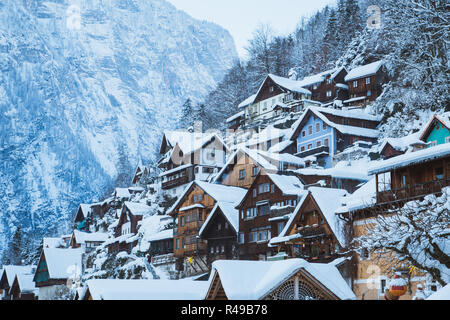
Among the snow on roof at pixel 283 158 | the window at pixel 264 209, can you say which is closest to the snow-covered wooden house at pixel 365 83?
the snow on roof at pixel 283 158

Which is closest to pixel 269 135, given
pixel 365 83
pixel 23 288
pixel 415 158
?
pixel 365 83

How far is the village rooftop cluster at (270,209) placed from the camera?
23.0 meters

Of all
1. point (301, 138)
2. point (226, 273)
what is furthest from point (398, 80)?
point (226, 273)

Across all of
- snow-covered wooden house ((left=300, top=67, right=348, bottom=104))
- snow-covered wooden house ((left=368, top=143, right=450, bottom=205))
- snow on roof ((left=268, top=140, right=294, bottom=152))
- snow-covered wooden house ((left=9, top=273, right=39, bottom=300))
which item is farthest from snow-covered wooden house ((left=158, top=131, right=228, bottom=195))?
snow-covered wooden house ((left=368, top=143, right=450, bottom=205))

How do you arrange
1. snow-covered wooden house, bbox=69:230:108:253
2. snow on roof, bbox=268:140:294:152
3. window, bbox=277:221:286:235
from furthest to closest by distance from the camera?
snow-covered wooden house, bbox=69:230:108:253
snow on roof, bbox=268:140:294:152
window, bbox=277:221:286:235

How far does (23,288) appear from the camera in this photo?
7675cm

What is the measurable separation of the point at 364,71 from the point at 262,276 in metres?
56.5

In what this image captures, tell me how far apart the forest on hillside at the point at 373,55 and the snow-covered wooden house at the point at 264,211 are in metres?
17.2

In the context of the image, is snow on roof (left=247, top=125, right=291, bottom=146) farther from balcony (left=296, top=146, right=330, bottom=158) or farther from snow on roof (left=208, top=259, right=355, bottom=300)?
snow on roof (left=208, top=259, right=355, bottom=300)

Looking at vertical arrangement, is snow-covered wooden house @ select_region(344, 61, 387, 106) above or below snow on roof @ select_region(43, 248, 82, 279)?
above

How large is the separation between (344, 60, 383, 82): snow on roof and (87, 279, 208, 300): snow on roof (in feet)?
164

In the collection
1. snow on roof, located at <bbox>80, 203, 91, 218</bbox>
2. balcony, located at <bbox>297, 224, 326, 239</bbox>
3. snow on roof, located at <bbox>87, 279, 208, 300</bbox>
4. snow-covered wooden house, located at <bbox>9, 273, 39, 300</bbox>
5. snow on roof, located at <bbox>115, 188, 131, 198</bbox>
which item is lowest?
snow-covered wooden house, located at <bbox>9, 273, 39, 300</bbox>

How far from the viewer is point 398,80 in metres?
66.6

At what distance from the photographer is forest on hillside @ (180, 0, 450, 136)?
192 ft
